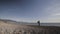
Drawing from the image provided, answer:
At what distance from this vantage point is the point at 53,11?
1.08 m

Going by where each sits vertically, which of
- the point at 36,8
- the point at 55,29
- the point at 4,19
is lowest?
the point at 55,29

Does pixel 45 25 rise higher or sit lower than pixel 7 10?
lower

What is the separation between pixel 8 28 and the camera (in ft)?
3.64

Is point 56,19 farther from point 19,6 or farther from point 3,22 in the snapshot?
point 3,22

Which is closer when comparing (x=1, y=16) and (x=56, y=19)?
(x=56, y=19)

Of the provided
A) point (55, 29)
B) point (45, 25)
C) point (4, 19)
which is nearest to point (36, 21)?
point (45, 25)

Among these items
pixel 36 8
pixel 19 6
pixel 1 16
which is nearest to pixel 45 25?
pixel 36 8

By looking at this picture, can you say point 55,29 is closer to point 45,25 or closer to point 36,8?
point 45,25

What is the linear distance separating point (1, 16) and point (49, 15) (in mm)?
504

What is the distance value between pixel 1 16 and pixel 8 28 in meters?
0.15

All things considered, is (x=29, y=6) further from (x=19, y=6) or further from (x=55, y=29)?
(x=55, y=29)

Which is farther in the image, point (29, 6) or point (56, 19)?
point (29, 6)

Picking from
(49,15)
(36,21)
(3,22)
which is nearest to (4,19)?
(3,22)

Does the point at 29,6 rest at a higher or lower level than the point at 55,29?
higher
